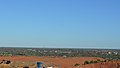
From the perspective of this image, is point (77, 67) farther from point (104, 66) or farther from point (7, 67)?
point (7, 67)

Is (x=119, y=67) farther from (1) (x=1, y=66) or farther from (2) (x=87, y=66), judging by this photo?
(1) (x=1, y=66)

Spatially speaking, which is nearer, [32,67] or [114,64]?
[32,67]

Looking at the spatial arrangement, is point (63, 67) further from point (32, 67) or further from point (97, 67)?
point (32, 67)

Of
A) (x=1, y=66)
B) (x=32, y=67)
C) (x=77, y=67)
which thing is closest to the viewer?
(x=1, y=66)

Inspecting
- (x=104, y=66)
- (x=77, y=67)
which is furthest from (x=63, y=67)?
(x=104, y=66)

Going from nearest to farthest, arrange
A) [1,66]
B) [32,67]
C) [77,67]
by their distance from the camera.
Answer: [1,66] < [32,67] < [77,67]

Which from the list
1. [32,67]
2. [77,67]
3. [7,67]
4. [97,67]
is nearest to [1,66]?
[7,67]

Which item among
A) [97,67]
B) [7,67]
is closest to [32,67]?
[7,67]

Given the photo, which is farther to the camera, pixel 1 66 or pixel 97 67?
pixel 97 67
